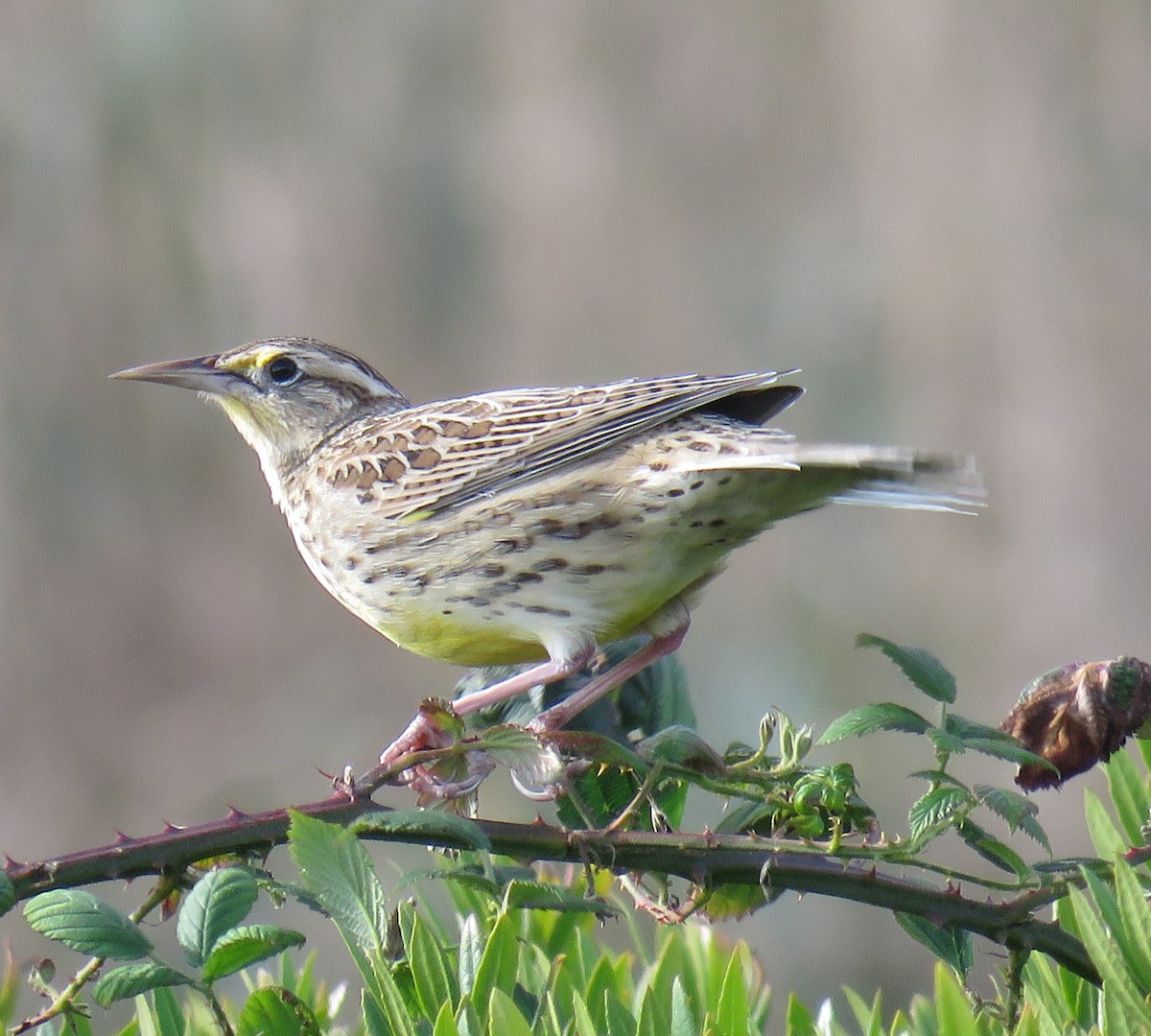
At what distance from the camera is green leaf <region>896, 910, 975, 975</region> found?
1574mm

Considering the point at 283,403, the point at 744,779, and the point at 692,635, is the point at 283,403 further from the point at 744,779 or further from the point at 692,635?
the point at 692,635

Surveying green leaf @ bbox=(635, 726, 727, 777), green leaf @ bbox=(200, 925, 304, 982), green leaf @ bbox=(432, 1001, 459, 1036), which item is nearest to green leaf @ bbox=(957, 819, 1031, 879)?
green leaf @ bbox=(635, 726, 727, 777)

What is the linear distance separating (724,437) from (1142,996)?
78.5 inches

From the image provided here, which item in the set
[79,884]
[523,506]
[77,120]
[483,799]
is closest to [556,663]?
[523,506]

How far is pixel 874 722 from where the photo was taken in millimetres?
1604

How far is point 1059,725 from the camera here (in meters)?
1.69

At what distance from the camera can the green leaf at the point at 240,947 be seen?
139 cm

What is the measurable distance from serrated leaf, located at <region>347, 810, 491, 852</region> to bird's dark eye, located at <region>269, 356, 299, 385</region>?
9.79 feet

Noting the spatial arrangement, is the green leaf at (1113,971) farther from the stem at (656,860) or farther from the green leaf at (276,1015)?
the green leaf at (276,1015)

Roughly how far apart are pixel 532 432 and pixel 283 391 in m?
1.06

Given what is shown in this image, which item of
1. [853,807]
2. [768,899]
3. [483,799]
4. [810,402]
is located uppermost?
[853,807]

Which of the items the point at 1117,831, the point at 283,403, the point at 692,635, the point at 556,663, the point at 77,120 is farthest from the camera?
the point at 77,120

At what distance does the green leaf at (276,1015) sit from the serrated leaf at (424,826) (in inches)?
6.6

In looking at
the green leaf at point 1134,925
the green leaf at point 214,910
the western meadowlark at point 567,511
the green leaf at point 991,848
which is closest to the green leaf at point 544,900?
the green leaf at point 214,910
